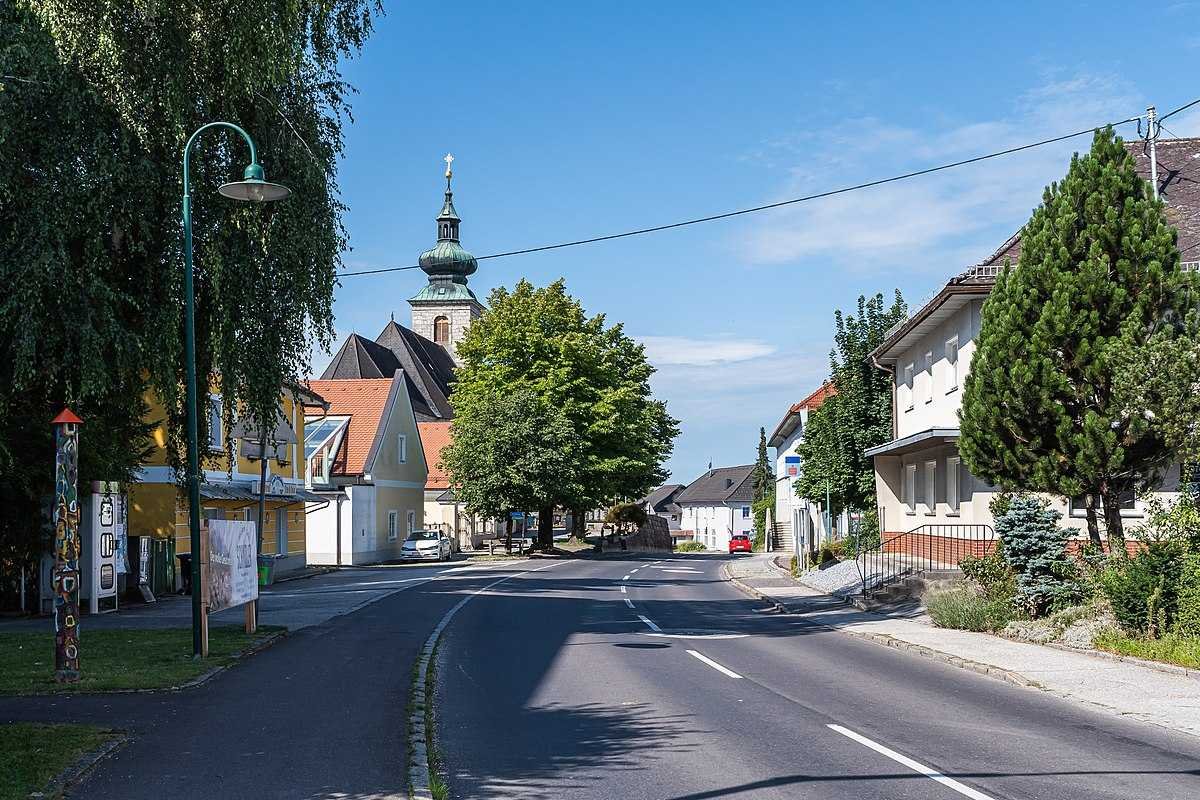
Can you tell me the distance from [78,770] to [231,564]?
9.26 metres

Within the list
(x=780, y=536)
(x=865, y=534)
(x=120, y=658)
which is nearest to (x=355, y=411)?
(x=865, y=534)

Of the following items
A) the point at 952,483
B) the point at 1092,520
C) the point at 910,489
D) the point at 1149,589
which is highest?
the point at 952,483

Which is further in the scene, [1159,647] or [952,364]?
[952,364]

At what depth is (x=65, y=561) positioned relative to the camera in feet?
42.9

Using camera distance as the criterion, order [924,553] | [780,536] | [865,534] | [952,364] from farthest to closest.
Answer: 1. [780,536]
2. [865,534]
3. [924,553]
4. [952,364]

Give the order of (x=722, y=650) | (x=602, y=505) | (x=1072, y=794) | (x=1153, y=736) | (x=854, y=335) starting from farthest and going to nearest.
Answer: (x=602, y=505), (x=854, y=335), (x=722, y=650), (x=1153, y=736), (x=1072, y=794)

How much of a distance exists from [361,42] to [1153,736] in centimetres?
1516

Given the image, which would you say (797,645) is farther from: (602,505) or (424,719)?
(602,505)

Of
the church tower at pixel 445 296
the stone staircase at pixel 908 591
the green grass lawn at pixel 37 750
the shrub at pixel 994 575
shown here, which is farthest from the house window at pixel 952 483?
the church tower at pixel 445 296

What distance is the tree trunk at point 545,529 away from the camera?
61394 millimetres

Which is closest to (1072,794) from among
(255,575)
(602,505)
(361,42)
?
(255,575)

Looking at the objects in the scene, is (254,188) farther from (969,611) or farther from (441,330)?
(441,330)

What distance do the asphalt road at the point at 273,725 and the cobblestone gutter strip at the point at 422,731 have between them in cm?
10

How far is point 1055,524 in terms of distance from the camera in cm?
1898
